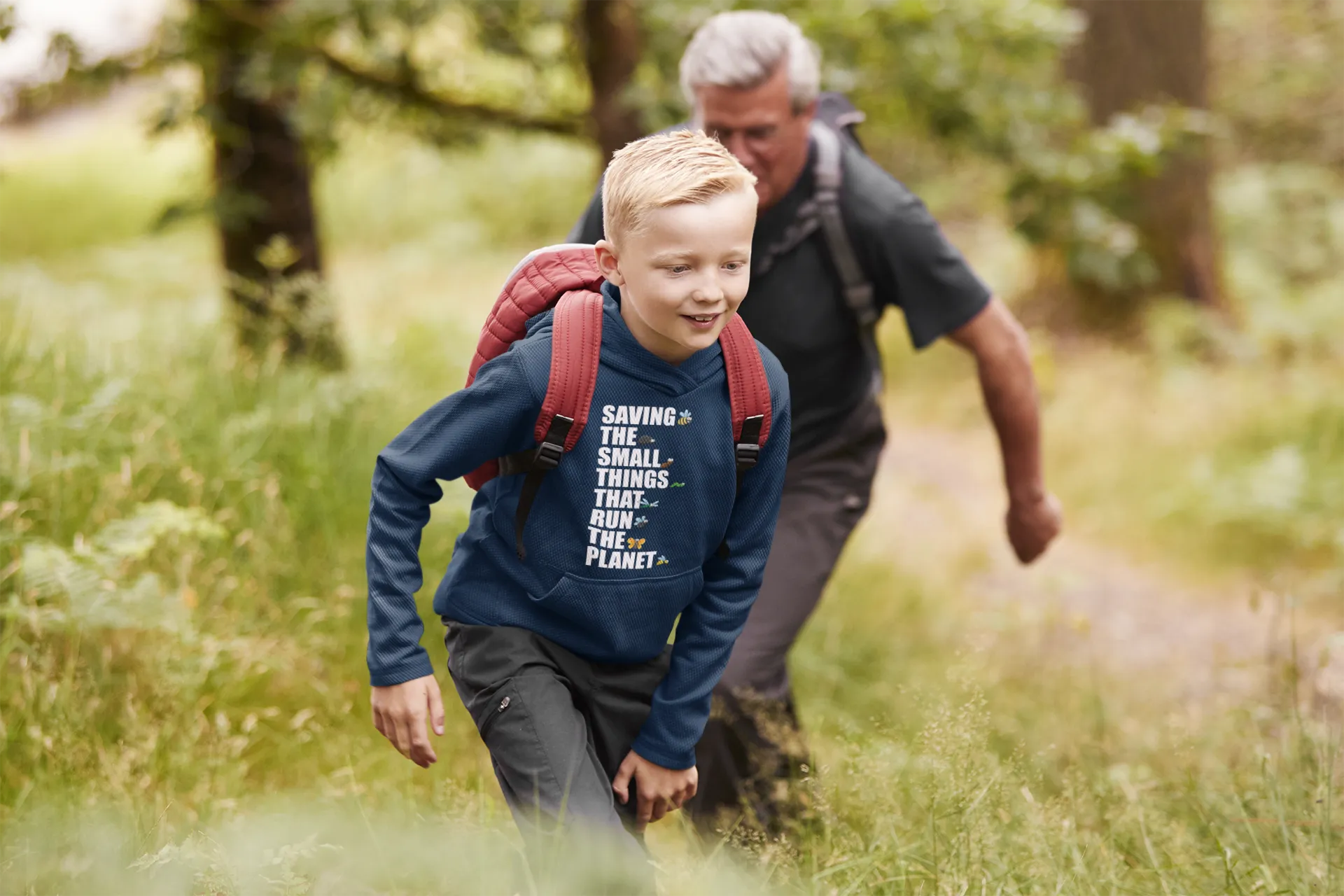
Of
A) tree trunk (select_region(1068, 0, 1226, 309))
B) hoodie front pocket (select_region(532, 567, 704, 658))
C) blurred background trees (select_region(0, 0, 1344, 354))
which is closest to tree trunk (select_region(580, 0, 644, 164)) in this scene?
blurred background trees (select_region(0, 0, 1344, 354))

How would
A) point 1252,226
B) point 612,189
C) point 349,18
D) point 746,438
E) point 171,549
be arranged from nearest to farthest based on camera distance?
point 612,189, point 746,438, point 171,549, point 349,18, point 1252,226

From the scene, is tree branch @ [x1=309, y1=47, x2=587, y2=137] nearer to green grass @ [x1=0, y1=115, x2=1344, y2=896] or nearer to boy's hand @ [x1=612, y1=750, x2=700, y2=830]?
green grass @ [x1=0, y1=115, x2=1344, y2=896]

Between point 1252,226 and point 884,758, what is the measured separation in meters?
12.6

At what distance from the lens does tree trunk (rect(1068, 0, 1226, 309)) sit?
9.23 m

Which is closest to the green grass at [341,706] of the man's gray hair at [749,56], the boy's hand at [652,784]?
the boy's hand at [652,784]

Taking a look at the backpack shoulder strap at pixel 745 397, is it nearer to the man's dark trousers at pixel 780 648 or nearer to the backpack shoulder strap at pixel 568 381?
the backpack shoulder strap at pixel 568 381

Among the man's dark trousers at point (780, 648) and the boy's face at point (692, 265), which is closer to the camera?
the boy's face at point (692, 265)

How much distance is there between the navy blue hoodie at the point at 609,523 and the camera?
7.11 feet

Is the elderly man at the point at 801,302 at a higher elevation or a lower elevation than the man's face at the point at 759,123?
lower

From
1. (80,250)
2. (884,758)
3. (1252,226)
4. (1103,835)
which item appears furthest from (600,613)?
(80,250)

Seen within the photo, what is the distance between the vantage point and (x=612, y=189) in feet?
6.97

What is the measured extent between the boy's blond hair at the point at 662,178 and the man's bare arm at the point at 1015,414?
1.48 meters

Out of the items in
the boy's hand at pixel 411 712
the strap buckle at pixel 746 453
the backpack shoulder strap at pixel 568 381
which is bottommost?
the boy's hand at pixel 411 712

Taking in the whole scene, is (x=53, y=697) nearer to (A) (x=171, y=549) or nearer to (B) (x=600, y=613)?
(A) (x=171, y=549)
